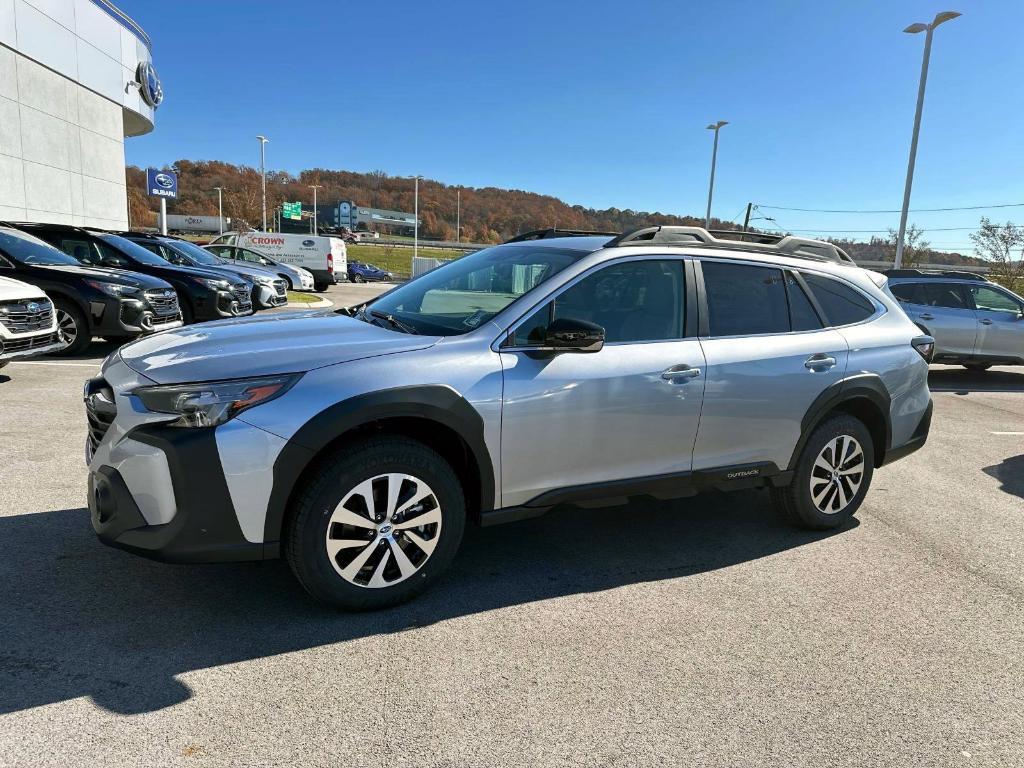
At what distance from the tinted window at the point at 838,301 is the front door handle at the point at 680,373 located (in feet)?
3.96

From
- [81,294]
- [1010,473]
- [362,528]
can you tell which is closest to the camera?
[362,528]

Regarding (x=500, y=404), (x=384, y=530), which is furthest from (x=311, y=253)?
(x=384, y=530)

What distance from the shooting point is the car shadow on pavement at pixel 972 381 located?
10.9 m

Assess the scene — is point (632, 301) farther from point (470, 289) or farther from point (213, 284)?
point (213, 284)

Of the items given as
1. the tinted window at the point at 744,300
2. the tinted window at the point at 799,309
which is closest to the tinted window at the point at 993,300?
the tinted window at the point at 799,309

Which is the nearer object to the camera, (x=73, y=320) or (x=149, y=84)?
(x=73, y=320)

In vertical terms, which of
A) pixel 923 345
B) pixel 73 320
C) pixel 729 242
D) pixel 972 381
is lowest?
pixel 972 381

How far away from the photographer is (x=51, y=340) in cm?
807

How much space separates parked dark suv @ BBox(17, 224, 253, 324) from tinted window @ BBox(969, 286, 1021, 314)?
11814 mm

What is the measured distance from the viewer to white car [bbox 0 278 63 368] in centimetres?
740

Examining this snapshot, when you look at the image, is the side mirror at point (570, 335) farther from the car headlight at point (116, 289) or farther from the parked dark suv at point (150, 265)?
the parked dark suv at point (150, 265)

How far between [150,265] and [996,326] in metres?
13.2

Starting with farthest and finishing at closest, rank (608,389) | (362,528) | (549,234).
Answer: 1. (549,234)
2. (608,389)
3. (362,528)

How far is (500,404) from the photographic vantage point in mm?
3287
